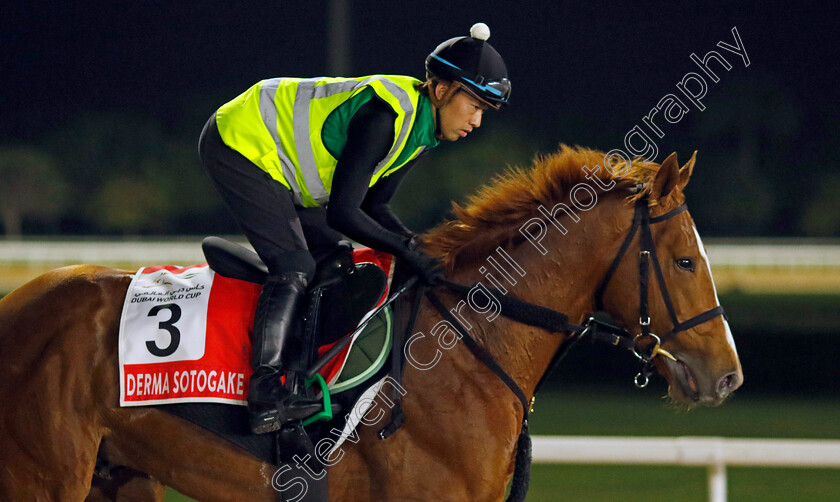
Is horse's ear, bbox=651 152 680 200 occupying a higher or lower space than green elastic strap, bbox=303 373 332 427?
higher

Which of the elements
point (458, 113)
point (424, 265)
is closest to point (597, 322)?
A: point (424, 265)

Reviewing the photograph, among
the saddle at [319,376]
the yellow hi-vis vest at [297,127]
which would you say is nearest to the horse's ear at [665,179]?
the yellow hi-vis vest at [297,127]

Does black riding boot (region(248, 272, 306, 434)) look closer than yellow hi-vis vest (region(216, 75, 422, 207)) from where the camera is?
Yes

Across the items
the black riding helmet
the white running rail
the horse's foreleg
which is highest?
the black riding helmet

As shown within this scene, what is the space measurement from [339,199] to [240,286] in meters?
0.46

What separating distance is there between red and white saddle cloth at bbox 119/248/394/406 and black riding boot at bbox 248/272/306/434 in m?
0.09

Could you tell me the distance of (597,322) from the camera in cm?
258

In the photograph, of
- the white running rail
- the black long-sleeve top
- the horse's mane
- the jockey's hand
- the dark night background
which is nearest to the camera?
the black long-sleeve top

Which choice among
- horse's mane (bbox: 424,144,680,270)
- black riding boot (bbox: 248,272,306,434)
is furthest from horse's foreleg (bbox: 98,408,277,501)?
horse's mane (bbox: 424,144,680,270)

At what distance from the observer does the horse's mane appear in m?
2.62

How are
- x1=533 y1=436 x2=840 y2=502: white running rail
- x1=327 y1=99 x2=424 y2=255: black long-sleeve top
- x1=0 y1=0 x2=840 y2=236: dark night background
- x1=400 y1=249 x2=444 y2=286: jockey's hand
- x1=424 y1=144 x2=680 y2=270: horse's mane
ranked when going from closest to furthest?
x1=327 y1=99 x2=424 y2=255: black long-sleeve top → x1=400 y1=249 x2=444 y2=286: jockey's hand → x1=424 y1=144 x2=680 y2=270: horse's mane → x1=533 y1=436 x2=840 y2=502: white running rail → x1=0 y1=0 x2=840 y2=236: dark night background

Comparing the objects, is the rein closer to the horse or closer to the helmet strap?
the horse

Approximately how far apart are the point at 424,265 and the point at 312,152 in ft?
1.52

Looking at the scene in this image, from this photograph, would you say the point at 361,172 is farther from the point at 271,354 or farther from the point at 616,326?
the point at 616,326
